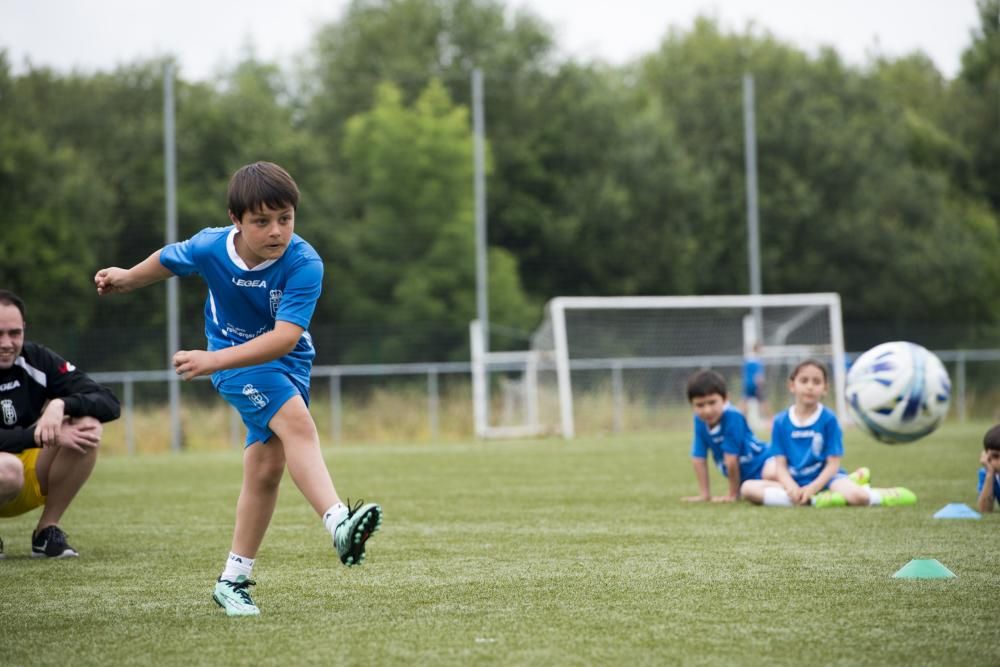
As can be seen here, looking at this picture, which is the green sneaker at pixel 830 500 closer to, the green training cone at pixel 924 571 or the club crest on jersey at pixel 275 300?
the green training cone at pixel 924 571

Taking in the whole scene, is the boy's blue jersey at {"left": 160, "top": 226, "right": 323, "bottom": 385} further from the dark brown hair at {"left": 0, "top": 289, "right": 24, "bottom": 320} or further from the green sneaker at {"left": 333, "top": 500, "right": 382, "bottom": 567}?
the dark brown hair at {"left": 0, "top": 289, "right": 24, "bottom": 320}

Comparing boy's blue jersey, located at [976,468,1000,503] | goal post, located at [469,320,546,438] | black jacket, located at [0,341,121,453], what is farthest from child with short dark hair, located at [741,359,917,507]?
goal post, located at [469,320,546,438]

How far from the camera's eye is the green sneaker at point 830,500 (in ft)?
27.9

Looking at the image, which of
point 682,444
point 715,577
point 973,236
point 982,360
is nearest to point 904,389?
point 715,577

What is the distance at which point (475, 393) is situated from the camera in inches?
915

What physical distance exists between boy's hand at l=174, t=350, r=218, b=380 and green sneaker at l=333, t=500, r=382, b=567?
646 mm

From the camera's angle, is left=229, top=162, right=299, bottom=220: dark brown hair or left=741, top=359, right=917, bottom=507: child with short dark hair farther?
left=741, top=359, right=917, bottom=507: child with short dark hair

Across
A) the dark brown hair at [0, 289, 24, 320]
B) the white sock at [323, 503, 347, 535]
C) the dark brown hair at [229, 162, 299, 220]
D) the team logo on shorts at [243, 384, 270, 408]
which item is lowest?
the white sock at [323, 503, 347, 535]

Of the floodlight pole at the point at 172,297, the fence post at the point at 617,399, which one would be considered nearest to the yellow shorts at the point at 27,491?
the floodlight pole at the point at 172,297

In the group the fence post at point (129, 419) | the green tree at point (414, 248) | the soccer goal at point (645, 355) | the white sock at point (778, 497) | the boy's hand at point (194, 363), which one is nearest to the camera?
the boy's hand at point (194, 363)

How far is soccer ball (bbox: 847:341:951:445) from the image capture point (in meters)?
9.07

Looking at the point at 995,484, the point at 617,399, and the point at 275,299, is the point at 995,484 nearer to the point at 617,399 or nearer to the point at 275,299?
the point at 275,299

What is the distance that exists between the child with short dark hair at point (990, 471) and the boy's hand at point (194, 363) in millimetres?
4717

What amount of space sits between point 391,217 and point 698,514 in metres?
22.1
